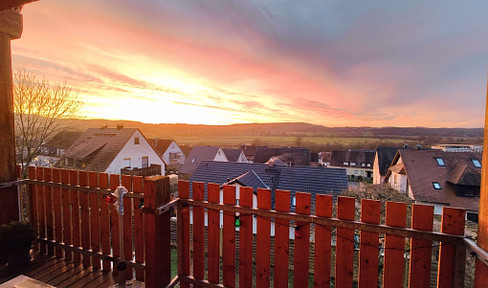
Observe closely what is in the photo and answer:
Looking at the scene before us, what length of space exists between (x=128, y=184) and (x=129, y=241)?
1.90 feet

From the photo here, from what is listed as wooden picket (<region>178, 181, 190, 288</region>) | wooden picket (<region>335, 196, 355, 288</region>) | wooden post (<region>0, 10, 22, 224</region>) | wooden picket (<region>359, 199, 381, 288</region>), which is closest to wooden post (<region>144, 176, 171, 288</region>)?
wooden picket (<region>178, 181, 190, 288</region>)

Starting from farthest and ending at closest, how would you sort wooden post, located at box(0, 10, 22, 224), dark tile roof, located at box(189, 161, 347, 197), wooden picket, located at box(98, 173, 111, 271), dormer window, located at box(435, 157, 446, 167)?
1. dormer window, located at box(435, 157, 446, 167)
2. dark tile roof, located at box(189, 161, 347, 197)
3. wooden post, located at box(0, 10, 22, 224)
4. wooden picket, located at box(98, 173, 111, 271)

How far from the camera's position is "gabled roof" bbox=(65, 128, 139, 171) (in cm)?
1264

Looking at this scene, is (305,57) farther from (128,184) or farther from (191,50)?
(128,184)

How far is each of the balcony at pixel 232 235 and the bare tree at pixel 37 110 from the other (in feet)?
21.3

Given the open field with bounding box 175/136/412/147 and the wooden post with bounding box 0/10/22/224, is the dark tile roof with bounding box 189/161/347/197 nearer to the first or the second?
the wooden post with bounding box 0/10/22/224

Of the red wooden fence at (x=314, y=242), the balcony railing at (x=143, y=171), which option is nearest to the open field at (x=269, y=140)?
the balcony railing at (x=143, y=171)

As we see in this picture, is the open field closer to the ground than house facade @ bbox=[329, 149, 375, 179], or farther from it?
farther from it

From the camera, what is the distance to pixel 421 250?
1352 millimetres

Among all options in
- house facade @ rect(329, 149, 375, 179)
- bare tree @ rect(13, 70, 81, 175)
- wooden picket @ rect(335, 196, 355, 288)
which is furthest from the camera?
house facade @ rect(329, 149, 375, 179)

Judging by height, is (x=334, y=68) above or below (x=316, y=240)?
above

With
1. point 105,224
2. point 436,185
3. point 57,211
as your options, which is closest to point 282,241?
point 105,224

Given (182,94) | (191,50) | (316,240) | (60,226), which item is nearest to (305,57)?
(191,50)

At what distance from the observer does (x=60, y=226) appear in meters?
2.48
